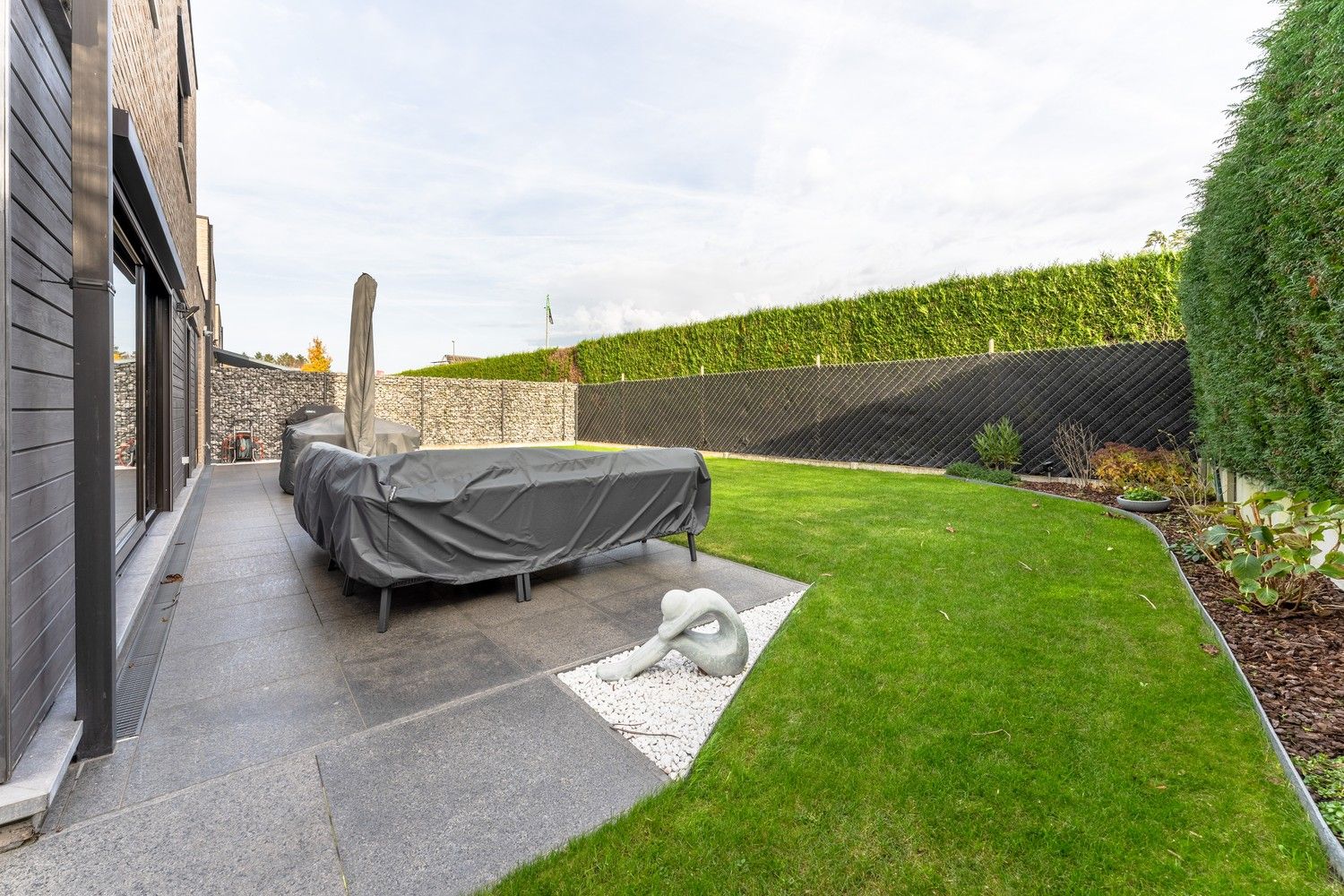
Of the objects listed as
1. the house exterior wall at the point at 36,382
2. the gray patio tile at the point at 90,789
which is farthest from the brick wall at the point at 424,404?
the gray patio tile at the point at 90,789

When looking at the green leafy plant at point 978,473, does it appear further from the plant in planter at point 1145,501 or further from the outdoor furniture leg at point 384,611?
the outdoor furniture leg at point 384,611

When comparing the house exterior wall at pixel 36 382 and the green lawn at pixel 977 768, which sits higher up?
the house exterior wall at pixel 36 382

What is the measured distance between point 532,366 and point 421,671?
1932 centimetres

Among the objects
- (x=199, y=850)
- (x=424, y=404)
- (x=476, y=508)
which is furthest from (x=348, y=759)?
(x=424, y=404)

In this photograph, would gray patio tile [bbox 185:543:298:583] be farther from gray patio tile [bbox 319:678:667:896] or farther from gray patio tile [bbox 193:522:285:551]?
gray patio tile [bbox 319:678:667:896]

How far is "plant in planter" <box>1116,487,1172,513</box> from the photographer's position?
5438mm

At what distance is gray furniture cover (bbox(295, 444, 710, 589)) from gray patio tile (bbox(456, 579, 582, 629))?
22 cm

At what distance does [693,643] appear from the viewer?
250 centimetres

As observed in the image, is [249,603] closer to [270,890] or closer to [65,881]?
[65,881]

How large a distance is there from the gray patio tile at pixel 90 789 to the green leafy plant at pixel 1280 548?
451 centimetres

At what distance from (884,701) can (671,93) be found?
882cm

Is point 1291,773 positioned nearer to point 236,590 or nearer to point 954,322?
point 236,590

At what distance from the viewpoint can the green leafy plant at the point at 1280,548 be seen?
2582 millimetres

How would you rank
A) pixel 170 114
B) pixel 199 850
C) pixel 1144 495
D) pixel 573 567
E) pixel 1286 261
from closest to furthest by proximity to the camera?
pixel 199 850
pixel 1286 261
pixel 573 567
pixel 1144 495
pixel 170 114
